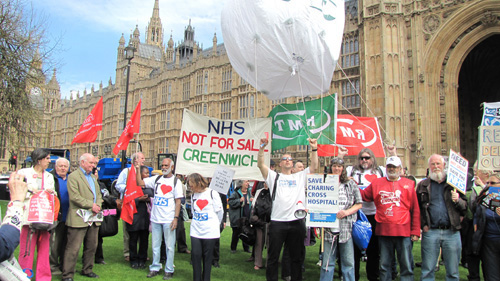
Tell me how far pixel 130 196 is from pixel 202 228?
1542 millimetres

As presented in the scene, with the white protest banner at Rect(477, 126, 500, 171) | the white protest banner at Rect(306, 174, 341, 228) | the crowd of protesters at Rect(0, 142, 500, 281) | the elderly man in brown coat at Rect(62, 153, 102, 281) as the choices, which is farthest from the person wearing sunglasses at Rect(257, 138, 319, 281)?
the white protest banner at Rect(477, 126, 500, 171)

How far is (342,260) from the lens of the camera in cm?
429

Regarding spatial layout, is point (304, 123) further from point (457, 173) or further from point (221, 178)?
point (457, 173)

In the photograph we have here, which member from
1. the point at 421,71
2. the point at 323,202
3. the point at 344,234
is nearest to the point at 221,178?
the point at 323,202

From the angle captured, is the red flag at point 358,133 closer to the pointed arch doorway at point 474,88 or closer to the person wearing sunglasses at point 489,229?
the person wearing sunglasses at point 489,229

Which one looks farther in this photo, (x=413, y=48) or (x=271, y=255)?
(x=413, y=48)

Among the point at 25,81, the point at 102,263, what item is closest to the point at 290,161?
the point at 102,263

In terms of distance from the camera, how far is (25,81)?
39.0 feet

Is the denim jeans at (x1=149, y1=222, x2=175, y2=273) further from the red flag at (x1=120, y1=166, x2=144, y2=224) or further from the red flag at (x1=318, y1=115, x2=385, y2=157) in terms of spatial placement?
the red flag at (x1=318, y1=115, x2=385, y2=157)

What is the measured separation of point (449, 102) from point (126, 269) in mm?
17162

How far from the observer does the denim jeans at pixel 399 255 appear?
4250mm

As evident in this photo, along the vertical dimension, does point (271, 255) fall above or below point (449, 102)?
below

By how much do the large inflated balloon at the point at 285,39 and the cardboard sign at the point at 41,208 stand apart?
3.18m

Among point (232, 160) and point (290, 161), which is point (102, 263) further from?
point (290, 161)
